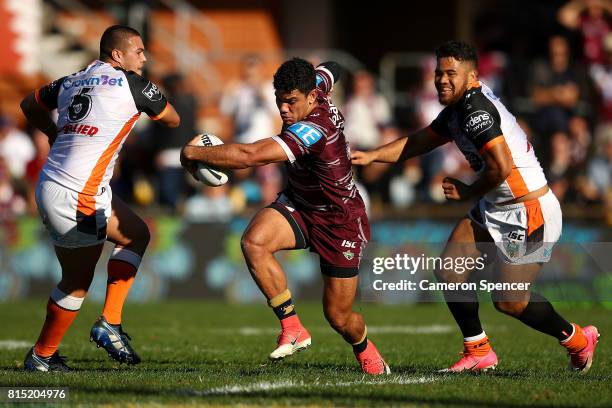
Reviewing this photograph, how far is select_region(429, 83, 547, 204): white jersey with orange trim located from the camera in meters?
7.70

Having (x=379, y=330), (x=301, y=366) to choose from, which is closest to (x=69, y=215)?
(x=301, y=366)

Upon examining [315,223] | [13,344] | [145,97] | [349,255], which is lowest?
[13,344]

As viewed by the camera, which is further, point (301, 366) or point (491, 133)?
point (301, 366)

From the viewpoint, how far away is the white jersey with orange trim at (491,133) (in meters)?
7.70

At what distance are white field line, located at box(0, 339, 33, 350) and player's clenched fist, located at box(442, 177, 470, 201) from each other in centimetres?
439

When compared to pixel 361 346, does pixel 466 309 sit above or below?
above

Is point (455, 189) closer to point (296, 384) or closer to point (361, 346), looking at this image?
point (361, 346)

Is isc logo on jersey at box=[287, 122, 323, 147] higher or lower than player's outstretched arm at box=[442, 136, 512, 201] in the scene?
higher

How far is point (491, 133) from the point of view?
25.1ft

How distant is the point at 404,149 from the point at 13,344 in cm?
418

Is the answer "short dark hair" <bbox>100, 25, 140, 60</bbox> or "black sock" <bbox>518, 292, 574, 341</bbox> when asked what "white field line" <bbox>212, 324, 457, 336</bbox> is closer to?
"black sock" <bbox>518, 292, 574, 341</bbox>

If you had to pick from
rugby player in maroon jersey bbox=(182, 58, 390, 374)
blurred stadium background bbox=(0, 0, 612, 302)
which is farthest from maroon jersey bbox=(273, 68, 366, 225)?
blurred stadium background bbox=(0, 0, 612, 302)

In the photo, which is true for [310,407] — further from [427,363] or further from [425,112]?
[425,112]

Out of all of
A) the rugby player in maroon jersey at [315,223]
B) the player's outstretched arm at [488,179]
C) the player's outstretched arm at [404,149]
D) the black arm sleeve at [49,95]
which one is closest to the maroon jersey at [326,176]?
the rugby player in maroon jersey at [315,223]
